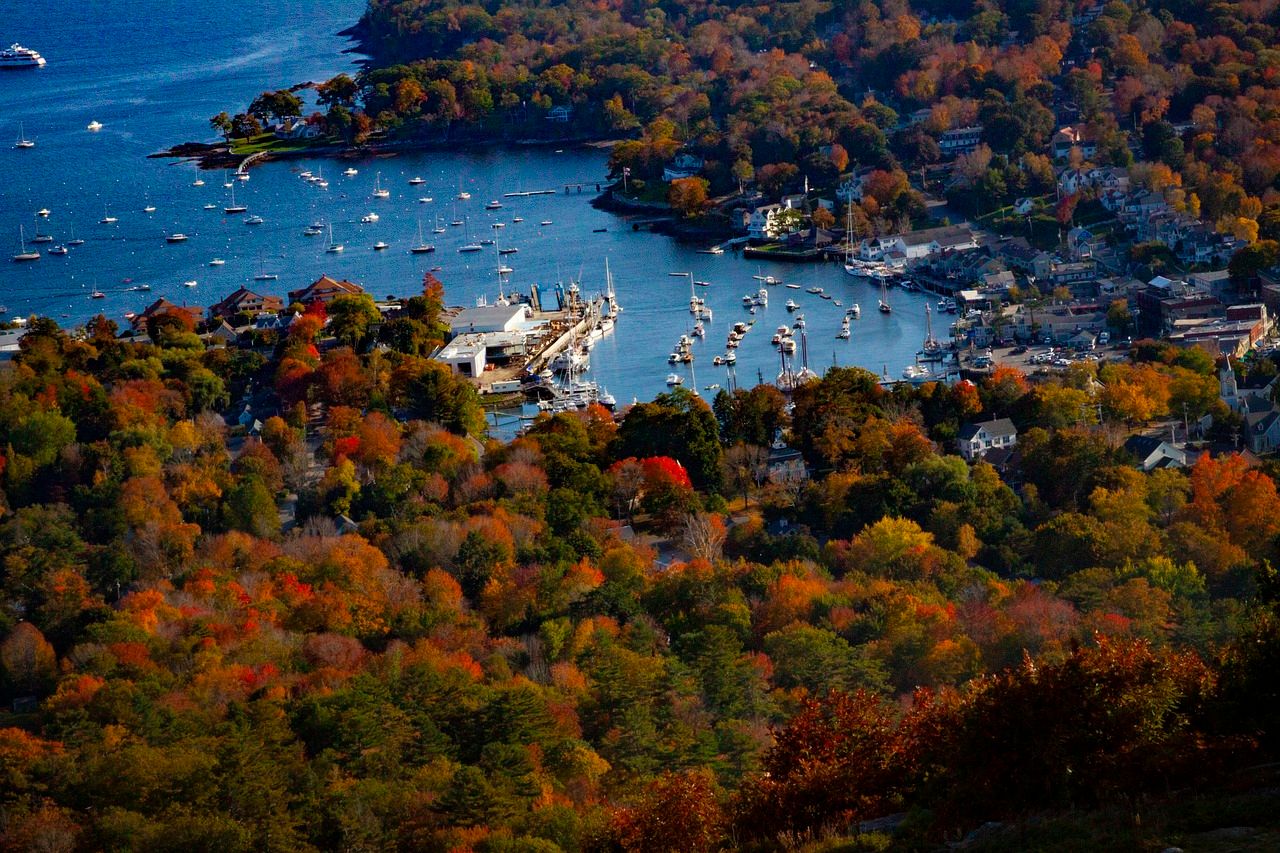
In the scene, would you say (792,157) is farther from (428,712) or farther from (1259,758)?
(1259,758)

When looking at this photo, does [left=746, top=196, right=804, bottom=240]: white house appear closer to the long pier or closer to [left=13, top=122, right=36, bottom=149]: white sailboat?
the long pier

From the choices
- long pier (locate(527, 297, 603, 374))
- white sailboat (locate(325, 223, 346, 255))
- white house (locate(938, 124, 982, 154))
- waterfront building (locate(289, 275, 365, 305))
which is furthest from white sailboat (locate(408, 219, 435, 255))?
white house (locate(938, 124, 982, 154))

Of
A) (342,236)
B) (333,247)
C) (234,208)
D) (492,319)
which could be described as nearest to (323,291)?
(492,319)

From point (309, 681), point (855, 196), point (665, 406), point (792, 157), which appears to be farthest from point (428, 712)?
point (792, 157)

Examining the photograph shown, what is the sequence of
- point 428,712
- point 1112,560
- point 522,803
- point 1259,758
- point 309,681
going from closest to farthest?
point 1259,758 → point 522,803 → point 428,712 → point 309,681 → point 1112,560

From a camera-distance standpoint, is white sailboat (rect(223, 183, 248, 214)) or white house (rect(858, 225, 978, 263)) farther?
white sailboat (rect(223, 183, 248, 214))
